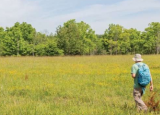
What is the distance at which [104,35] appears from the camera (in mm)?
73438

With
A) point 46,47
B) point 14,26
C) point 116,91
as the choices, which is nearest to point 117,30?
point 46,47

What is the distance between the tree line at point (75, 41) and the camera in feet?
170

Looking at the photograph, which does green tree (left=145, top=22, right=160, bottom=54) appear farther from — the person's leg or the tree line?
the person's leg

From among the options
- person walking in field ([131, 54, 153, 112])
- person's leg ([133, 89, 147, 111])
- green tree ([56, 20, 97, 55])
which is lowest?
person's leg ([133, 89, 147, 111])

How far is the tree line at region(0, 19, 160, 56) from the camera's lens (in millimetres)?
51688

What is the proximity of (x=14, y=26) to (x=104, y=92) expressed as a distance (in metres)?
60.3

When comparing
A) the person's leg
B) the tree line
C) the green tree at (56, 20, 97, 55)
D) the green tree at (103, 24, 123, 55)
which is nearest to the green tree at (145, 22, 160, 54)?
the tree line

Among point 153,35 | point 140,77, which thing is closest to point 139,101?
point 140,77

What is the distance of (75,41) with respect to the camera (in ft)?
166

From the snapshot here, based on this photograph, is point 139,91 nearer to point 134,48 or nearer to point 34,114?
point 34,114

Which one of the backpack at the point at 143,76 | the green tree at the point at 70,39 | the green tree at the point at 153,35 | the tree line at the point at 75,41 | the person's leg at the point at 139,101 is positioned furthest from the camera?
the green tree at the point at 153,35

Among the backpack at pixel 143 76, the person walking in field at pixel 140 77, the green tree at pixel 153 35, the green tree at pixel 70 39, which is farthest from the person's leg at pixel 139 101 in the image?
the green tree at pixel 153 35

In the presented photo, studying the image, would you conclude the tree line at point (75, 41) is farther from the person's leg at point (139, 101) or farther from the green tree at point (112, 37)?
the person's leg at point (139, 101)

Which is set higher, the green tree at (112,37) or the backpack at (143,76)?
the green tree at (112,37)
